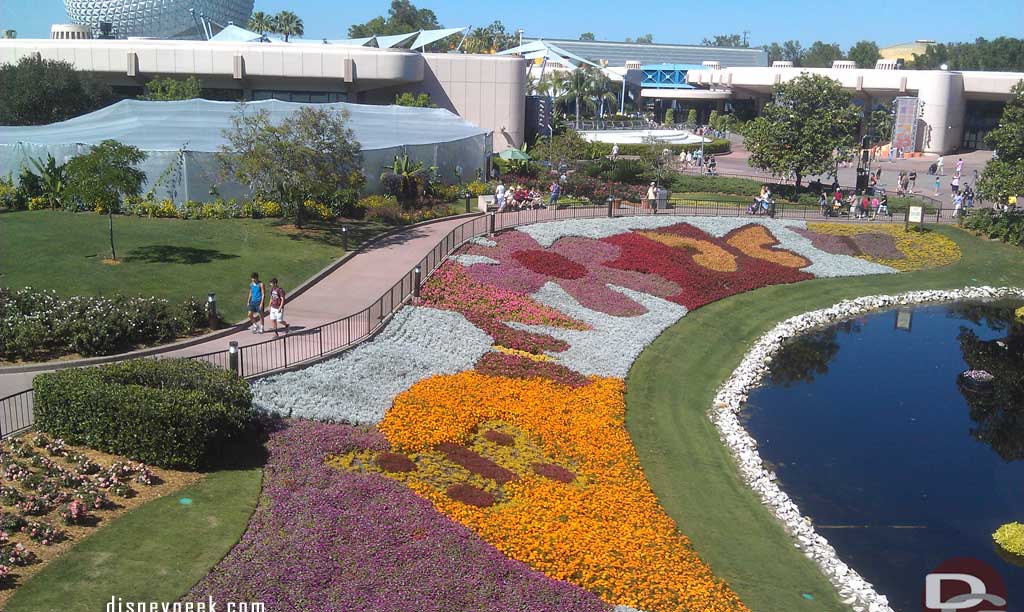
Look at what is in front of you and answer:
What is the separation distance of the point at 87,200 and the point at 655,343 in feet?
59.8

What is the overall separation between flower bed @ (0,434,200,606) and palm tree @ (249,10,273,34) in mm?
90813

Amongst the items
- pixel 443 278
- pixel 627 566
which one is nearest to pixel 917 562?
pixel 627 566

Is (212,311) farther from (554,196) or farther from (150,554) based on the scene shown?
(554,196)

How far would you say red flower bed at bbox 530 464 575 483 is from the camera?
1878cm

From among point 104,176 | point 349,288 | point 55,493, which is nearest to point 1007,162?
point 349,288

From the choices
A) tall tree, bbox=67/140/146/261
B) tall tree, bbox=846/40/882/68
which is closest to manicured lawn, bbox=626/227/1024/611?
tall tree, bbox=67/140/146/261

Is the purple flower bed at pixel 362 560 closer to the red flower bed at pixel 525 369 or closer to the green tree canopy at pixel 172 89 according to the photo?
the red flower bed at pixel 525 369

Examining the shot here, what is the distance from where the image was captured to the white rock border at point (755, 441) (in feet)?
53.6

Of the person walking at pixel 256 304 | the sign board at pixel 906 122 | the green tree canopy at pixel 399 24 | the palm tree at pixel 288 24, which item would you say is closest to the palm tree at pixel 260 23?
the palm tree at pixel 288 24

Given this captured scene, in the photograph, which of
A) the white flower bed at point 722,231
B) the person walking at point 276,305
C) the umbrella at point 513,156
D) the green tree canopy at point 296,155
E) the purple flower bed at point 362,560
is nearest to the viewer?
the purple flower bed at point 362,560

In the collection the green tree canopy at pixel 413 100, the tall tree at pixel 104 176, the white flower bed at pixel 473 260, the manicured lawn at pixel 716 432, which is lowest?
the manicured lawn at pixel 716 432

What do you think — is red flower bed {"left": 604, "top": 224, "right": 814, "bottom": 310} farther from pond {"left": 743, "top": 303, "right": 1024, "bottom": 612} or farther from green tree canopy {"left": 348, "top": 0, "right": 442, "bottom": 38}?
green tree canopy {"left": 348, "top": 0, "right": 442, "bottom": 38}

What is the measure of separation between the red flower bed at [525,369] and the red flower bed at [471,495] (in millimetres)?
6396

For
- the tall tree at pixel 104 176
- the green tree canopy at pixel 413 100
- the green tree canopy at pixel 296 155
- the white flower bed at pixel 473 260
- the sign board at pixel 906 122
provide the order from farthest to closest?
the sign board at pixel 906 122 < the green tree canopy at pixel 413 100 < the green tree canopy at pixel 296 155 < the white flower bed at pixel 473 260 < the tall tree at pixel 104 176
